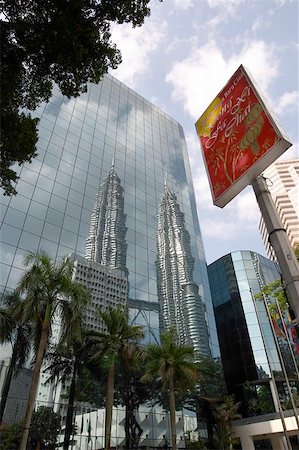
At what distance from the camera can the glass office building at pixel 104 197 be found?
102 feet

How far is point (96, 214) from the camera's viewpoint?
37594mm

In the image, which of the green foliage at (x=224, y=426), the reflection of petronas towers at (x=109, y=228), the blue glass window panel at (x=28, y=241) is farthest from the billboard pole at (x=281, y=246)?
the green foliage at (x=224, y=426)

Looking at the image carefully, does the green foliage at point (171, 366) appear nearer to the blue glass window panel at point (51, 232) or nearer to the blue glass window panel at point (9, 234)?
the blue glass window panel at point (51, 232)

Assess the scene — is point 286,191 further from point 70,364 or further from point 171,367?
point 70,364

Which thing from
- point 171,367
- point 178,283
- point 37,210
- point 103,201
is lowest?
point 171,367

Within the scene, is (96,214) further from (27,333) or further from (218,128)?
(218,128)

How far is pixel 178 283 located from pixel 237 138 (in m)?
33.6

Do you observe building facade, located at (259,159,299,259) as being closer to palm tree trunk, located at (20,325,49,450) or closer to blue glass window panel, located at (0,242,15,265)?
blue glass window panel, located at (0,242,15,265)

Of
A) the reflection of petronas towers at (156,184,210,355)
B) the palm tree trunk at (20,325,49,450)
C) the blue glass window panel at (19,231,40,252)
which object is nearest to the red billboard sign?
the palm tree trunk at (20,325,49,450)

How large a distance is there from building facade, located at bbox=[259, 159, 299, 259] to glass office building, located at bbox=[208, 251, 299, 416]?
63573 mm

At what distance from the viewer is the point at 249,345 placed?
1826 inches

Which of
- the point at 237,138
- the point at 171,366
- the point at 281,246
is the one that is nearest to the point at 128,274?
the point at 171,366

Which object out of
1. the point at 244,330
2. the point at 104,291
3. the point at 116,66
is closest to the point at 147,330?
the point at 104,291

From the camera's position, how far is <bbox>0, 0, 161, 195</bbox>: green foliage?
11844mm
